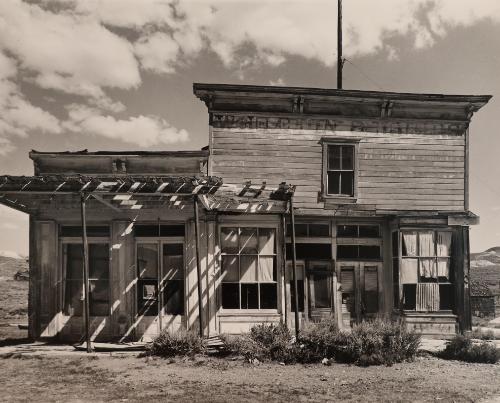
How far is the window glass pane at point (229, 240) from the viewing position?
11.7m

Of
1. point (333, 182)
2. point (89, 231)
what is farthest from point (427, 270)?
point (89, 231)

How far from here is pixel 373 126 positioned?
12422 mm

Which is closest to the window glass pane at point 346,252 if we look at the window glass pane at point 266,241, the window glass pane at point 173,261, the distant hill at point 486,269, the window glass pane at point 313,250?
the window glass pane at point 313,250

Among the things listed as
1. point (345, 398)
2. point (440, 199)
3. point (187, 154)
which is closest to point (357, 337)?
point (345, 398)

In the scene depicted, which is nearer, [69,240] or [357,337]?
[357,337]

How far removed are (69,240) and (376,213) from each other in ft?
28.1

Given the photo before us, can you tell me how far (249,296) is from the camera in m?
11.5

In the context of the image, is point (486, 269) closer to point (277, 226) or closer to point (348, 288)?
point (348, 288)

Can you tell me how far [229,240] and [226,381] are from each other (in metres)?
4.72

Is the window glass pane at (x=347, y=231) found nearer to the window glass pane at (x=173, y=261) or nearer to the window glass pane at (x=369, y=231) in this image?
the window glass pane at (x=369, y=231)

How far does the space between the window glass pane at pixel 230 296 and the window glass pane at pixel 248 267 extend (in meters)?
0.37

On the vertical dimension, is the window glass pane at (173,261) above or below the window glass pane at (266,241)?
below

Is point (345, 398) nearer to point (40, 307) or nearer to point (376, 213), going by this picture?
point (376, 213)

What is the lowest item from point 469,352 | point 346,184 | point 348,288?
point 469,352
